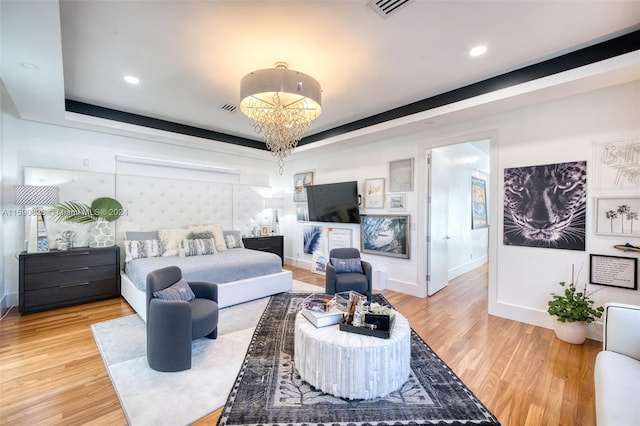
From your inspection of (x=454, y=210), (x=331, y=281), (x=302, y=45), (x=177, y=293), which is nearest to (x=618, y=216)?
(x=454, y=210)

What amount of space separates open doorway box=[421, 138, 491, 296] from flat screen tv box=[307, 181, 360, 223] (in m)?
1.31

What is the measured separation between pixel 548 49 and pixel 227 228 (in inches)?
224

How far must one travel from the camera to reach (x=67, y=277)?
3789 millimetres

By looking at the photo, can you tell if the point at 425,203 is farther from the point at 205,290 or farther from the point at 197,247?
the point at 197,247

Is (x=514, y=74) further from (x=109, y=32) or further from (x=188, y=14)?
(x=109, y=32)

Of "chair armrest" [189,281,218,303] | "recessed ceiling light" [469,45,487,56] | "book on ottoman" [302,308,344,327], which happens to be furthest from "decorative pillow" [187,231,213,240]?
"recessed ceiling light" [469,45,487,56]

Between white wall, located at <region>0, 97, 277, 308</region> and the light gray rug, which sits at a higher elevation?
white wall, located at <region>0, 97, 277, 308</region>

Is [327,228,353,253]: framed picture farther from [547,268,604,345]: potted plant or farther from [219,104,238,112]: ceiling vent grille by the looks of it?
[547,268,604,345]: potted plant

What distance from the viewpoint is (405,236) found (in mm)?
4516

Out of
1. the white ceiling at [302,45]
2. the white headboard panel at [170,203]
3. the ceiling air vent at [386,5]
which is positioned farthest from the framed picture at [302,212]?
the ceiling air vent at [386,5]

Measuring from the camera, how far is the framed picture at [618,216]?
2701mm

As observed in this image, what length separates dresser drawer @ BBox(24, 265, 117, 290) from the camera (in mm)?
3557

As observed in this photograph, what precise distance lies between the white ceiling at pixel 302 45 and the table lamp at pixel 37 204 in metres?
1.04

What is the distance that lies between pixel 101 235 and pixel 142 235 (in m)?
0.55
